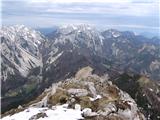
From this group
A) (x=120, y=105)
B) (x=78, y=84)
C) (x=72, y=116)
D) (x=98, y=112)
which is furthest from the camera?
(x=78, y=84)

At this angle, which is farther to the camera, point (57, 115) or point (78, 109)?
point (78, 109)

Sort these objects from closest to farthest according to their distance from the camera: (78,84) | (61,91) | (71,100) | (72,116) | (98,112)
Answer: (72,116) → (98,112) → (71,100) → (61,91) → (78,84)

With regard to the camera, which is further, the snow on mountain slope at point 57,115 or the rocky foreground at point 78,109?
the rocky foreground at point 78,109

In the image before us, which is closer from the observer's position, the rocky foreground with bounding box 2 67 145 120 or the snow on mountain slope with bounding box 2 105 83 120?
the snow on mountain slope with bounding box 2 105 83 120

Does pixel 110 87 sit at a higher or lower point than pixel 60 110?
lower

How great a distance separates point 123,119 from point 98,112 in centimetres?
794

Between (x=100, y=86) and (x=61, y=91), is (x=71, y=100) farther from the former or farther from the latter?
(x=100, y=86)

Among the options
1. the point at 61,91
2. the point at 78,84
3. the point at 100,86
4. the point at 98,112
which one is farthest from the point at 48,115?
the point at 100,86

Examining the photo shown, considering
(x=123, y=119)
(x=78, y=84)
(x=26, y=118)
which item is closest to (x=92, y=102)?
(x=123, y=119)

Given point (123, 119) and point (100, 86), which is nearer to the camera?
point (123, 119)

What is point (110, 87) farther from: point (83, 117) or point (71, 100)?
point (83, 117)

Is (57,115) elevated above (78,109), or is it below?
above

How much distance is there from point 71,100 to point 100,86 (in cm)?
5334

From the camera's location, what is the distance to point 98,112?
100062 millimetres
